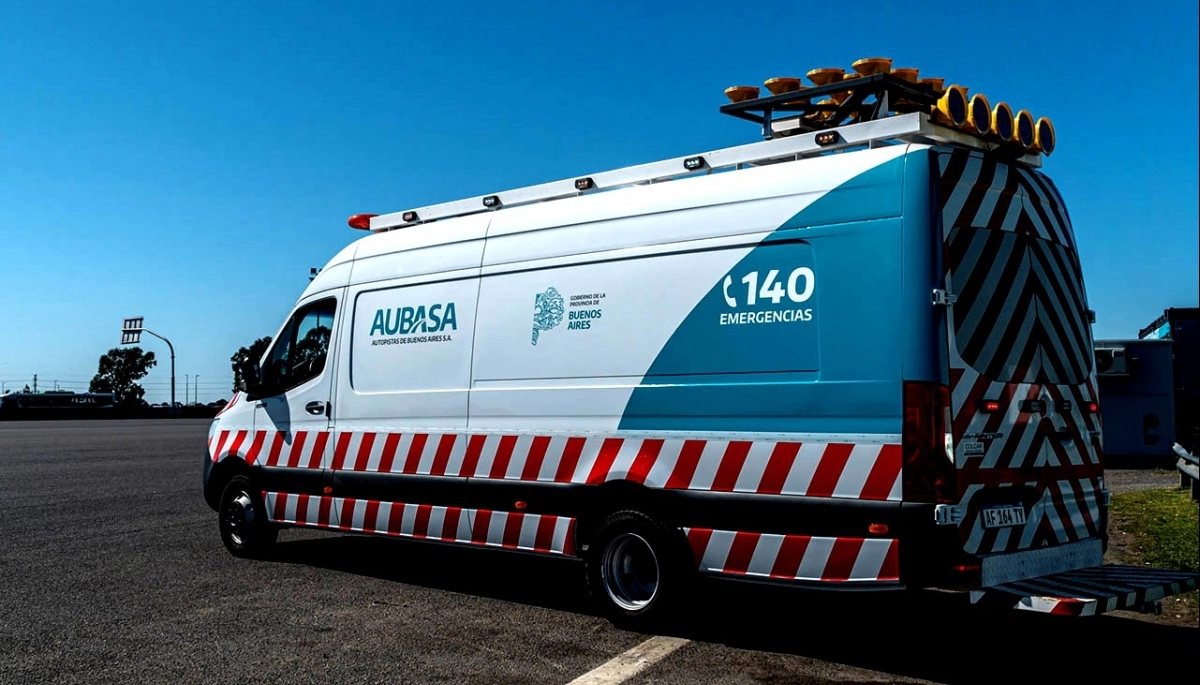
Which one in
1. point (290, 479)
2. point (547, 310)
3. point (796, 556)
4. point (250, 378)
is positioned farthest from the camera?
point (250, 378)

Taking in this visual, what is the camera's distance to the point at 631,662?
5.88 metres

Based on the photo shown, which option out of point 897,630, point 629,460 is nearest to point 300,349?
point 629,460

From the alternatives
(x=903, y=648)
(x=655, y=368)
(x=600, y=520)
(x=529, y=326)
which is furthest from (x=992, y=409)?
(x=529, y=326)

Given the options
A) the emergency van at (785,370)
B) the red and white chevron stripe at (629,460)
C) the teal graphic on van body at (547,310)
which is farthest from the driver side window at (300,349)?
the teal graphic on van body at (547,310)

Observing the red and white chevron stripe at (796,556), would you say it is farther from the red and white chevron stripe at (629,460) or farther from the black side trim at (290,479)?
the black side trim at (290,479)

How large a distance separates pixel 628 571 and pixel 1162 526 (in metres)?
5.91

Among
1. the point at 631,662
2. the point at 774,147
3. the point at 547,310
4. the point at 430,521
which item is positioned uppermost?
the point at 774,147

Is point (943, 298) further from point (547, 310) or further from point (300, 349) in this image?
point (300, 349)

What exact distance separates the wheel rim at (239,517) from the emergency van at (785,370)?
1.71 meters

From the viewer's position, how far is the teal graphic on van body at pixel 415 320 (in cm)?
802

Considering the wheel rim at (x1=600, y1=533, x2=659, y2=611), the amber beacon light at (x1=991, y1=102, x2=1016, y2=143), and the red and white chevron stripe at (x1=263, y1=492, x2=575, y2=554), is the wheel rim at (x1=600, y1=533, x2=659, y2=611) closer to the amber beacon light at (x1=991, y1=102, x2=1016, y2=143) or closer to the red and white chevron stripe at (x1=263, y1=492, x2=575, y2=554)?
the red and white chevron stripe at (x1=263, y1=492, x2=575, y2=554)

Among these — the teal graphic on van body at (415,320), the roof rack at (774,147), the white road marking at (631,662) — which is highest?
the roof rack at (774,147)

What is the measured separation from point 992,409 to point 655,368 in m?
1.90

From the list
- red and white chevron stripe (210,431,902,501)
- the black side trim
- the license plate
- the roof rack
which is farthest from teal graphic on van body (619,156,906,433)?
the black side trim
